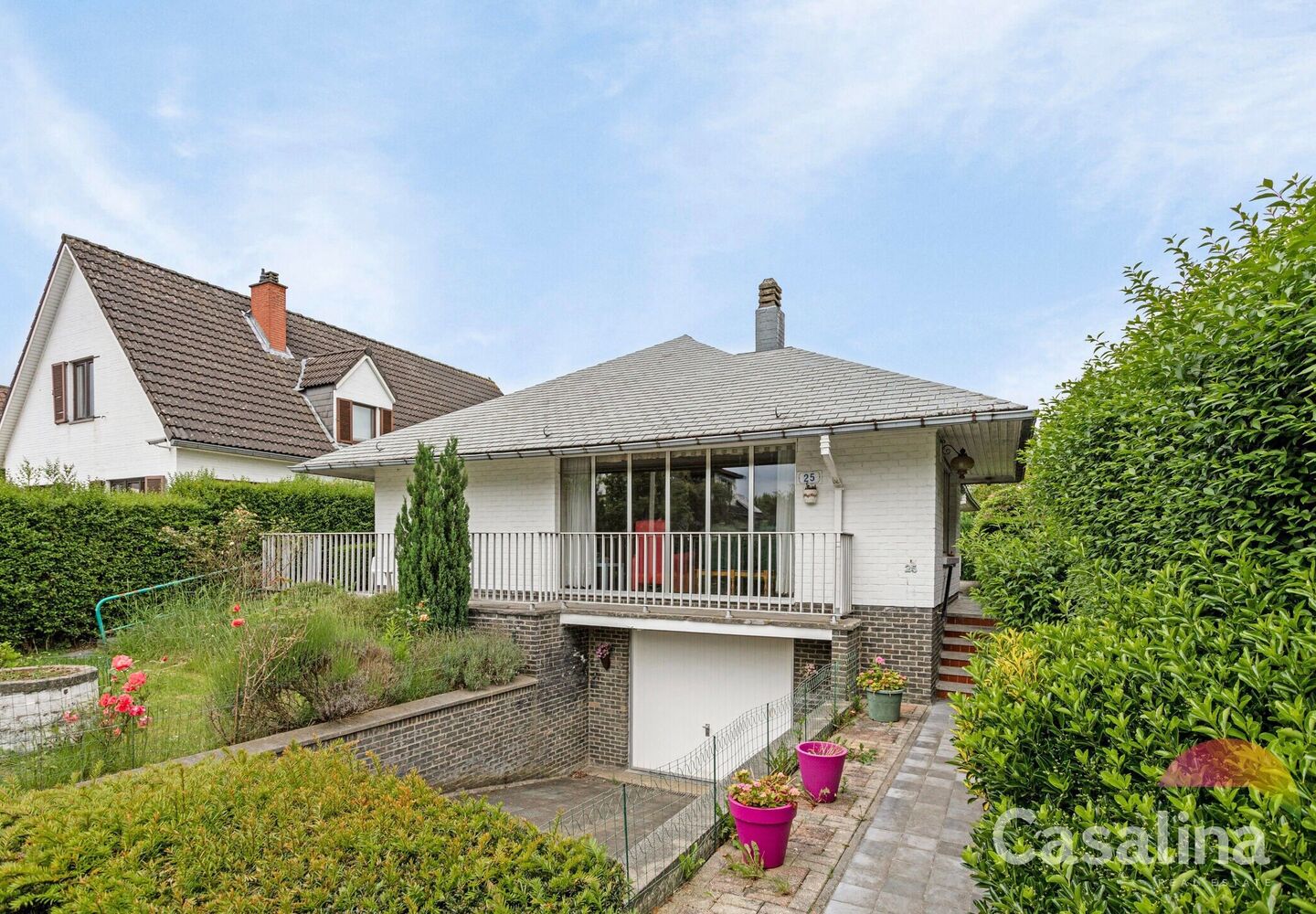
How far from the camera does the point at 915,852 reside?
480 centimetres

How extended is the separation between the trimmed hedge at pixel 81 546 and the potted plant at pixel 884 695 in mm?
11751

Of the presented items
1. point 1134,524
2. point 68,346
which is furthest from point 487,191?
point 1134,524

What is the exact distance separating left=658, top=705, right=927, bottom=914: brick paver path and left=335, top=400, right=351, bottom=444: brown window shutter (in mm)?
15145

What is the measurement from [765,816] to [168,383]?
1543 cm

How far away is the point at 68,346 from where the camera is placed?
15.8 meters

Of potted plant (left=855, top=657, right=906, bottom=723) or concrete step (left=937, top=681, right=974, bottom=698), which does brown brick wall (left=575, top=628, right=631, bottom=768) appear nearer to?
potted plant (left=855, top=657, right=906, bottom=723)

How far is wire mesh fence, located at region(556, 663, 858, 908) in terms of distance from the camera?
452 centimetres

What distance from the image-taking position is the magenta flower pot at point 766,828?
178 inches

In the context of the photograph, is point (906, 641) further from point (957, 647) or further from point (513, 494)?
point (513, 494)

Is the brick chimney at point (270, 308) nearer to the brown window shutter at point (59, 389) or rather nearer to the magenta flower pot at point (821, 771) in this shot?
the brown window shutter at point (59, 389)

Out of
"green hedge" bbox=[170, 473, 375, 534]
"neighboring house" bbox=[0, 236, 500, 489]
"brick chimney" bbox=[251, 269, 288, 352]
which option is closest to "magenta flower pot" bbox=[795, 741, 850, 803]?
"green hedge" bbox=[170, 473, 375, 534]

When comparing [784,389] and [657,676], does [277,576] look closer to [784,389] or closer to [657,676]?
[657,676]

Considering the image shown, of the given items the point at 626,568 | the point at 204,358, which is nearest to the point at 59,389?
the point at 204,358

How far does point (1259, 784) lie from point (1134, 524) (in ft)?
9.48
